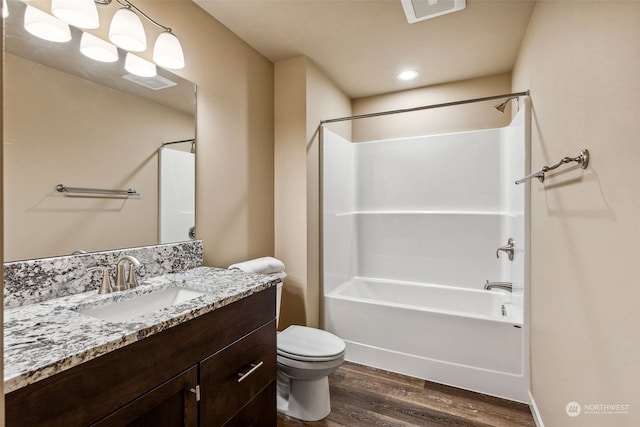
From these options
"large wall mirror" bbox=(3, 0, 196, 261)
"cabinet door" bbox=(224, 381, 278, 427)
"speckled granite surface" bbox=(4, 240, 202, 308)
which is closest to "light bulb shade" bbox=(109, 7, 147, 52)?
"large wall mirror" bbox=(3, 0, 196, 261)

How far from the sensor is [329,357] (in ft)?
5.58

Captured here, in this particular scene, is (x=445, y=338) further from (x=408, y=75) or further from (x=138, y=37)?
(x=138, y=37)

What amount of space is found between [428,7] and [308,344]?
6.93ft

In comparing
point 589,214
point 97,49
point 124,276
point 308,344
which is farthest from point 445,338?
point 97,49

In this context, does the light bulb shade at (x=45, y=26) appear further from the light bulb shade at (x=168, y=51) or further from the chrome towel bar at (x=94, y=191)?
the chrome towel bar at (x=94, y=191)

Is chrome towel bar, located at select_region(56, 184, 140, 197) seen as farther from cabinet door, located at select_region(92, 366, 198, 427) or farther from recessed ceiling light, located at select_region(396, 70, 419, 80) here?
recessed ceiling light, located at select_region(396, 70, 419, 80)

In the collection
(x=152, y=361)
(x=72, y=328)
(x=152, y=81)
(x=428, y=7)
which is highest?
→ (x=428, y=7)

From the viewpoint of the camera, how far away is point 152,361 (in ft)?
2.96

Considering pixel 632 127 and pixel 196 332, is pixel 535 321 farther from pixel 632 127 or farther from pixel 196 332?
pixel 196 332

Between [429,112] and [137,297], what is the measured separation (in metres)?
2.90

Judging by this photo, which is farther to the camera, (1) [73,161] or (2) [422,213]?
(2) [422,213]

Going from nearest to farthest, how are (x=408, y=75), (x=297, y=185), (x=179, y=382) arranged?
(x=179, y=382) → (x=297, y=185) → (x=408, y=75)

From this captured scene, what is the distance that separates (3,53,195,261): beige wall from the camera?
43.7 inches

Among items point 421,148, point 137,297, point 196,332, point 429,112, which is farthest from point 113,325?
point 429,112
